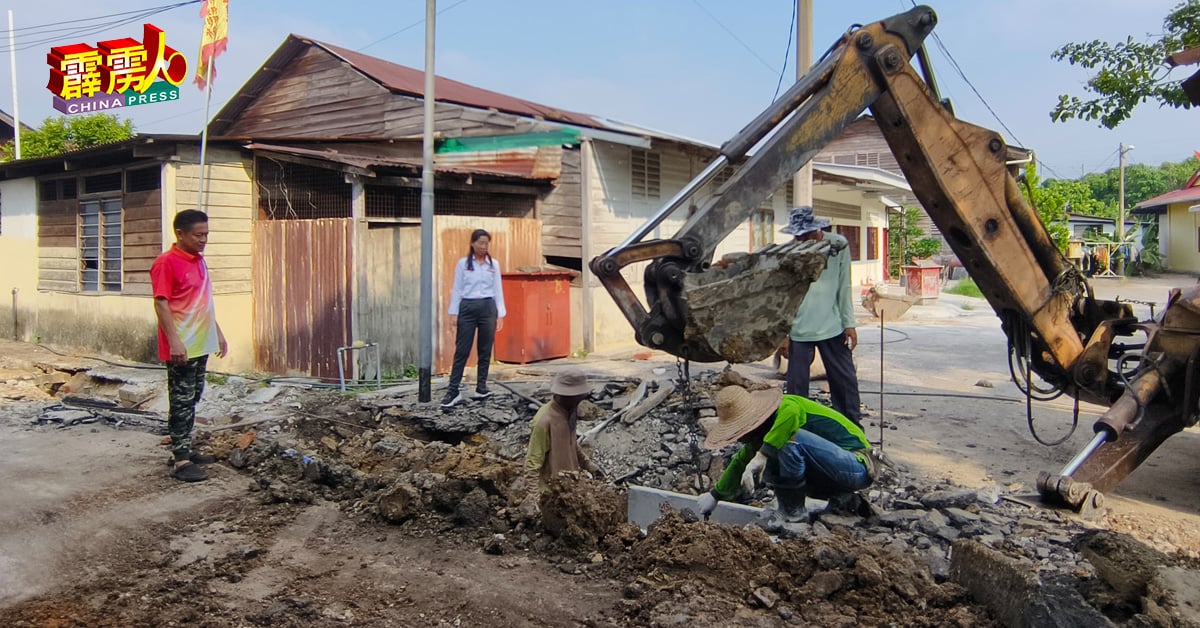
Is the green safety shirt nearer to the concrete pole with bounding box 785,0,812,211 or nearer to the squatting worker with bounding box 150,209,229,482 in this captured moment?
the squatting worker with bounding box 150,209,229,482

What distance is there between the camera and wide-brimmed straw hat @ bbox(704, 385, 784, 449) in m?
4.29

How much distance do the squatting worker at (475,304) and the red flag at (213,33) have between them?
19.8 feet

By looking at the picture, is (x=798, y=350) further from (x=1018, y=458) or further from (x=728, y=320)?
(x=728, y=320)

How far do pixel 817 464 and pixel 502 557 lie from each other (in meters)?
1.75

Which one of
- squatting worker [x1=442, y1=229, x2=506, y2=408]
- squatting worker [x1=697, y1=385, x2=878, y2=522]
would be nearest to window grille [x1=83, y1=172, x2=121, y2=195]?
squatting worker [x1=442, y1=229, x2=506, y2=408]

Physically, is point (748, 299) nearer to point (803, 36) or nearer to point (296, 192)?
point (803, 36)

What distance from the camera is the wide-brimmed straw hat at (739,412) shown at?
4.29 m

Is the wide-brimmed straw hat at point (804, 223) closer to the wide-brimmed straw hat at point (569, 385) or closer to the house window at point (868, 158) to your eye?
the wide-brimmed straw hat at point (569, 385)

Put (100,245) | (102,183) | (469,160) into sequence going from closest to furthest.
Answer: (102,183), (100,245), (469,160)

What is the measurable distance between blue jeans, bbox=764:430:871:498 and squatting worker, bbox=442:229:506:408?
4.28 metres

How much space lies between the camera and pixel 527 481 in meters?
5.13

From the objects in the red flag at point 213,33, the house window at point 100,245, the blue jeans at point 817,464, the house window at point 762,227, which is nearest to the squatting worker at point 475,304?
the blue jeans at point 817,464

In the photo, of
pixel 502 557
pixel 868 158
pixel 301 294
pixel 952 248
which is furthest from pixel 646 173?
pixel 868 158

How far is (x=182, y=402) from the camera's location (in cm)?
555
